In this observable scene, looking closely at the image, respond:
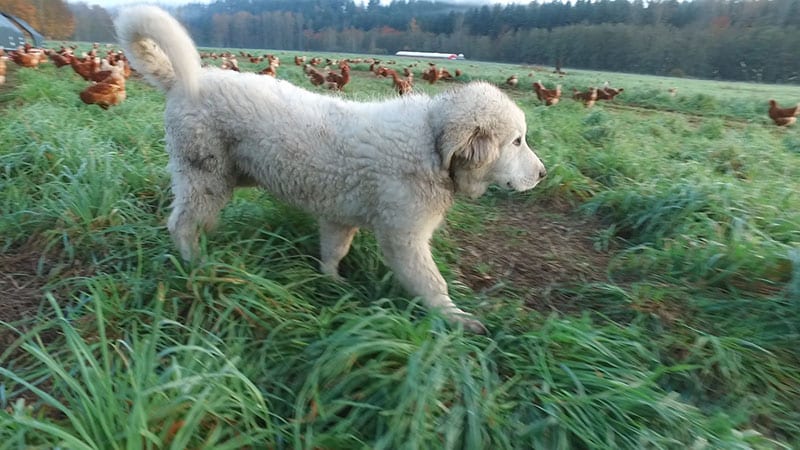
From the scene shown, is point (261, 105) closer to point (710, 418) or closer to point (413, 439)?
point (413, 439)

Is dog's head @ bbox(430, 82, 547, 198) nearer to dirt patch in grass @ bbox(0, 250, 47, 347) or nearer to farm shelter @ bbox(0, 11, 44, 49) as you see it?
dirt patch in grass @ bbox(0, 250, 47, 347)

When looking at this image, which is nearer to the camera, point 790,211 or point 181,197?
point 181,197

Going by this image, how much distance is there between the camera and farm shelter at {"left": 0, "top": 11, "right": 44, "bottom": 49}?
16.1m

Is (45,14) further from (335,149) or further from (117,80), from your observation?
(335,149)

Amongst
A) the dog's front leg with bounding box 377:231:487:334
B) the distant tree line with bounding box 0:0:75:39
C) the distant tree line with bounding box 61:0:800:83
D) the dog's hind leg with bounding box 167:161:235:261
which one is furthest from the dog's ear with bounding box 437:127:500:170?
the distant tree line with bounding box 0:0:75:39

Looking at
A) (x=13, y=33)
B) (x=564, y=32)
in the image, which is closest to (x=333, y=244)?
(x=13, y=33)

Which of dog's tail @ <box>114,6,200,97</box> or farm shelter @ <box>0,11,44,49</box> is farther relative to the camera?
farm shelter @ <box>0,11,44,49</box>

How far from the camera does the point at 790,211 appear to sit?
12.5 ft

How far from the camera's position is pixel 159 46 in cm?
272

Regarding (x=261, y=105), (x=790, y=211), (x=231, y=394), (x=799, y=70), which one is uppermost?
(x=799, y=70)

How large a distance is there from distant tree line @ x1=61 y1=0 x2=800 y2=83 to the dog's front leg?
1943 centimetres

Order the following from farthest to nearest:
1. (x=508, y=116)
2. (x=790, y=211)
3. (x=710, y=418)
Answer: (x=790, y=211) < (x=508, y=116) < (x=710, y=418)

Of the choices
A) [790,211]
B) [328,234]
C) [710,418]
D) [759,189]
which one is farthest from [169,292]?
[759,189]

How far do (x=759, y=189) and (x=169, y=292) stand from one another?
4.53 meters
